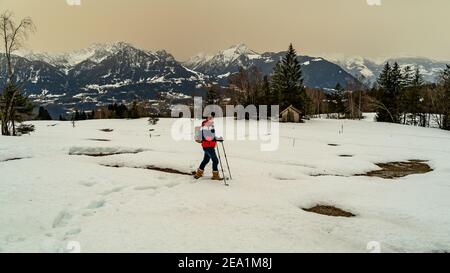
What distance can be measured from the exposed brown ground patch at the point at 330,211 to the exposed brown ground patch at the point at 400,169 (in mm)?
8794

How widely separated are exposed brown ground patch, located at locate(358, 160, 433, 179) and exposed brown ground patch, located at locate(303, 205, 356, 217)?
28.9 ft

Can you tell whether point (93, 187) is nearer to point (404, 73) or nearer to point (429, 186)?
point (429, 186)

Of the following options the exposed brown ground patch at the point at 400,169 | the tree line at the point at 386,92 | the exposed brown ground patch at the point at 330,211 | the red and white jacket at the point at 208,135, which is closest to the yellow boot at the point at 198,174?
the red and white jacket at the point at 208,135

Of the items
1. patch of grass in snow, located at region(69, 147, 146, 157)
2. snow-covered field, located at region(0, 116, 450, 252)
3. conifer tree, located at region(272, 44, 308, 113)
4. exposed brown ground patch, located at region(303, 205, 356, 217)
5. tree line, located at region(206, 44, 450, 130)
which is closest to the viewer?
snow-covered field, located at region(0, 116, 450, 252)

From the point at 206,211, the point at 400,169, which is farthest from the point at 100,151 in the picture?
the point at 400,169

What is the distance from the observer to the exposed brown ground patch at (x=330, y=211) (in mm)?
11219

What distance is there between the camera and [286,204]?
37.6ft

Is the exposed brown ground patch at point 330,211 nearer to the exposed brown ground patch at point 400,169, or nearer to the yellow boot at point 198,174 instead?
the yellow boot at point 198,174

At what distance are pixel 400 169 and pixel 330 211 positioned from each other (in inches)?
529

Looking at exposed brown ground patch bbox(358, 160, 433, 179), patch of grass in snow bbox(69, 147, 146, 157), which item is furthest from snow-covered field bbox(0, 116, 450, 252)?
patch of grass in snow bbox(69, 147, 146, 157)

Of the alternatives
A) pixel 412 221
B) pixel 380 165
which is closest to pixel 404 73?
pixel 380 165

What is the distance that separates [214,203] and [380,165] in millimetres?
16780

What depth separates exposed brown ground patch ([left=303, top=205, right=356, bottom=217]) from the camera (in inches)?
442

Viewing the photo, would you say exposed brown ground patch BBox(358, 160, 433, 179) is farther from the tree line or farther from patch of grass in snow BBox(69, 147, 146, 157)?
the tree line
